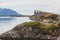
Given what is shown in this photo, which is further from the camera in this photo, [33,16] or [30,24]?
[33,16]

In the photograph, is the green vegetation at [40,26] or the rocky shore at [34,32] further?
the green vegetation at [40,26]

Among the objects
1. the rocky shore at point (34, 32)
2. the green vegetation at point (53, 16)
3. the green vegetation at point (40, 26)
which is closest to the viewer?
Result: the rocky shore at point (34, 32)

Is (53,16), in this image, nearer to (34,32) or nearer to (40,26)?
(40,26)

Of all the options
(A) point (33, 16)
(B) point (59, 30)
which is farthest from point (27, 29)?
(A) point (33, 16)

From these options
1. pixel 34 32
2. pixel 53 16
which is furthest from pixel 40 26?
pixel 53 16

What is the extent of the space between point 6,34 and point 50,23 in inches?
165

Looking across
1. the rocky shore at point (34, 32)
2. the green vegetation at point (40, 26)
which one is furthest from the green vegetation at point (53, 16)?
the green vegetation at point (40, 26)

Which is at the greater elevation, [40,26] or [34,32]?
[40,26]

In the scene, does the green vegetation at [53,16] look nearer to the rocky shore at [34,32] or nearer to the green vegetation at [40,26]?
the rocky shore at [34,32]

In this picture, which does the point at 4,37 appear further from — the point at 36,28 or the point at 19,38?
the point at 36,28

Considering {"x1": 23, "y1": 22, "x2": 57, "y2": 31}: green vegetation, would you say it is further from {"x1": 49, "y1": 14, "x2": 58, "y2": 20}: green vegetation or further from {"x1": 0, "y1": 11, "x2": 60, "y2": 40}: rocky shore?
Answer: {"x1": 49, "y1": 14, "x2": 58, "y2": 20}: green vegetation

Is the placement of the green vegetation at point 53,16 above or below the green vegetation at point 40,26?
below

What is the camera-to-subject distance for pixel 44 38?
20953mm

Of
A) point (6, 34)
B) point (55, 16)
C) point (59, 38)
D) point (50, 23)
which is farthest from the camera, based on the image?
point (55, 16)
